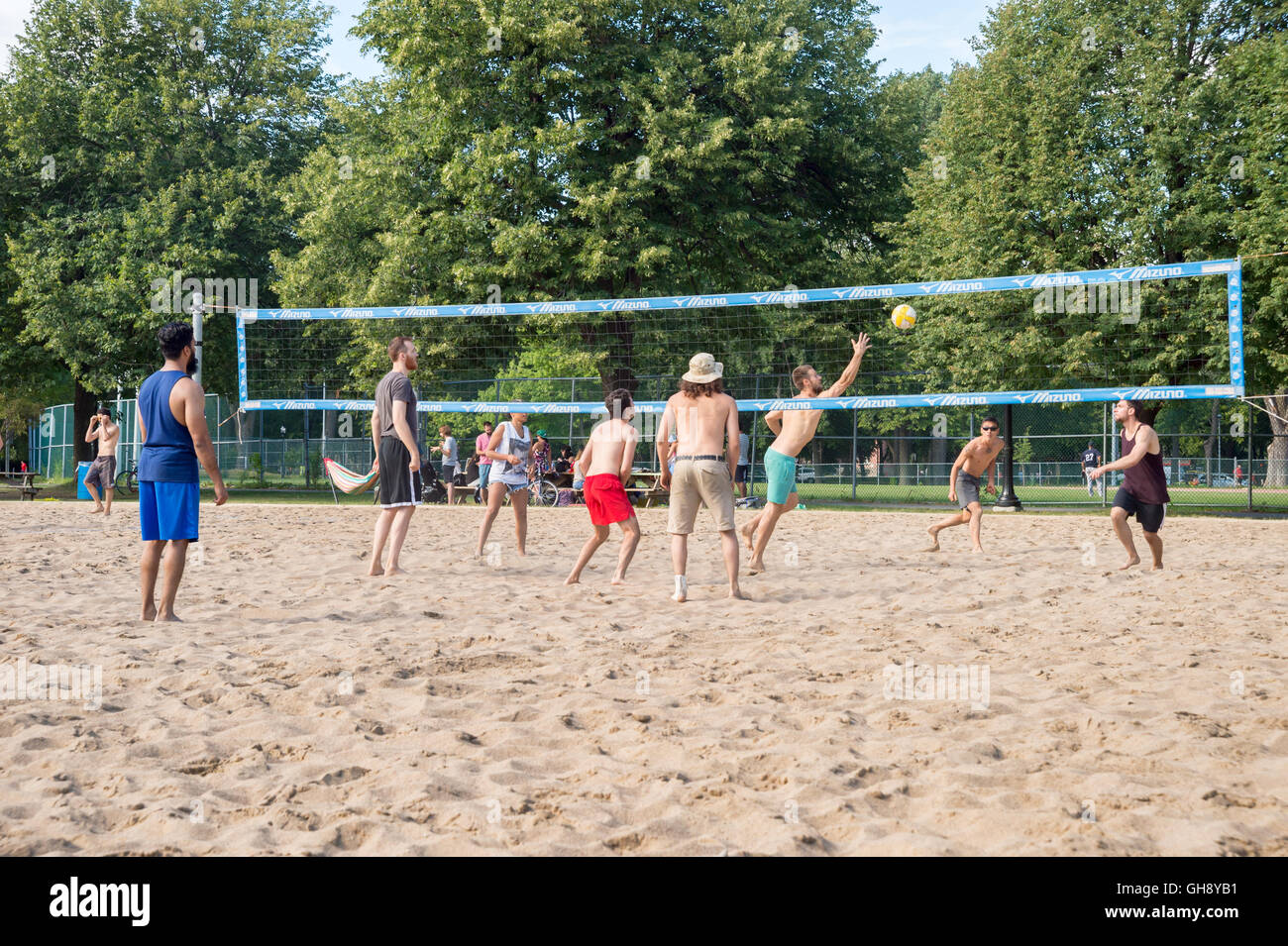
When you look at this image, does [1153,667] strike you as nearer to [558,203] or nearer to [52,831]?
[52,831]

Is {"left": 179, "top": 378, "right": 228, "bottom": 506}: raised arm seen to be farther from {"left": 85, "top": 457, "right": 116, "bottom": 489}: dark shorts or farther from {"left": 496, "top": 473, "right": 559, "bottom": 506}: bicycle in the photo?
{"left": 496, "top": 473, "right": 559, "bottom": 506}: bicycle

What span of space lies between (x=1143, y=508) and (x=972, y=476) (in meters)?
2.34

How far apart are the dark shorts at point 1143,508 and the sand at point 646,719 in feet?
2.99

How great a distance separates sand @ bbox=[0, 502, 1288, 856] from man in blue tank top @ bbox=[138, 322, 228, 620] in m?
0.48

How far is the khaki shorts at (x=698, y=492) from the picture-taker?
280 inches

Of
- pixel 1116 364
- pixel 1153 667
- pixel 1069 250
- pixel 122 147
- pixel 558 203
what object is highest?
pixel 122 147

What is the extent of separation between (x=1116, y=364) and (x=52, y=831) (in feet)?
65.0

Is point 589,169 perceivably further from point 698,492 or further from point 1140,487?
point 698,492

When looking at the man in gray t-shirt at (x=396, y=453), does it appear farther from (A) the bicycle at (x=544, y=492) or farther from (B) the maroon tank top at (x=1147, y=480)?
(A) the bicycle at (x=544, y=492)

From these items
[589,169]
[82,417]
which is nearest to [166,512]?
A: [589,169]

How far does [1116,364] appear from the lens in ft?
64.0

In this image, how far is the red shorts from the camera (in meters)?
7.76

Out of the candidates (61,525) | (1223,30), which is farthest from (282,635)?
(1223,30)

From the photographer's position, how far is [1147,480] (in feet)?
29.3
